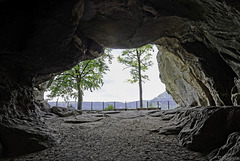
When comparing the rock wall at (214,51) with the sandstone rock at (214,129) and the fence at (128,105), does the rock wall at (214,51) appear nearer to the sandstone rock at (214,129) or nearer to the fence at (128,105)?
the sandstone rock at (214,129)

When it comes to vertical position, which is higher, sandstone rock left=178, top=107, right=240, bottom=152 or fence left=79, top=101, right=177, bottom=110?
sandstone rock left=178, top=107, right=240, bottom=152

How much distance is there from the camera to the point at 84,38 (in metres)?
6.62

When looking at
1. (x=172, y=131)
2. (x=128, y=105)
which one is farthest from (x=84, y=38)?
(x=128, y=105)

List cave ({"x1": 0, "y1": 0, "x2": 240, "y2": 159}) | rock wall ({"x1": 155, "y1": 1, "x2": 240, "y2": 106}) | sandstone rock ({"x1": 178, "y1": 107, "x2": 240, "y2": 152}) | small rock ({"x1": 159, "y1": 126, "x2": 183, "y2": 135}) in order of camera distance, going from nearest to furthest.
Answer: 1. sandstone rock ({"x1": 178, "y1": 107, "x2": 240, "y2": 152})
2. rock wall ({"x1": 155, "y1": 1, "x2": 240, "y2": 106})
3. cave ({"x1": 0, "y1": 0, "x2": 240, "y2": 159})
4. small rock ({"x1": 159, "y1": 126, "x2": 183, "y2": 135})

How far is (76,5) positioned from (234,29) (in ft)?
15.7

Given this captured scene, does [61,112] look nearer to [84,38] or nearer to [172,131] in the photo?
[84,38]

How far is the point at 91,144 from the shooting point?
16.4ft

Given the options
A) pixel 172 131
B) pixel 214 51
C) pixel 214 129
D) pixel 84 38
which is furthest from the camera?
pixel 214 51

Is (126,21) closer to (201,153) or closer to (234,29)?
(234,29)

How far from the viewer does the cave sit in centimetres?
427

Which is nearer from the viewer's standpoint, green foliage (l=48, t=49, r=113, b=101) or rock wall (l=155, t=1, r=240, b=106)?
rock wall (l=155, t=1, r=240, b=106)

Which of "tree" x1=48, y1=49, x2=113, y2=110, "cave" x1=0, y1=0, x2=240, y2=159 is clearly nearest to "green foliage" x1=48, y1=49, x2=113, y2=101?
"tree" x1=48, y1=49, x2=113, y2=110

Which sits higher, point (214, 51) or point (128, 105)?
point (214, 51)

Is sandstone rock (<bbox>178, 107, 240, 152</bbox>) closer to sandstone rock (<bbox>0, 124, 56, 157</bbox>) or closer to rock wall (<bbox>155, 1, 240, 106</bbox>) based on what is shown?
rock wall (<bbox>155, 1, 240, 106</bbox>)
